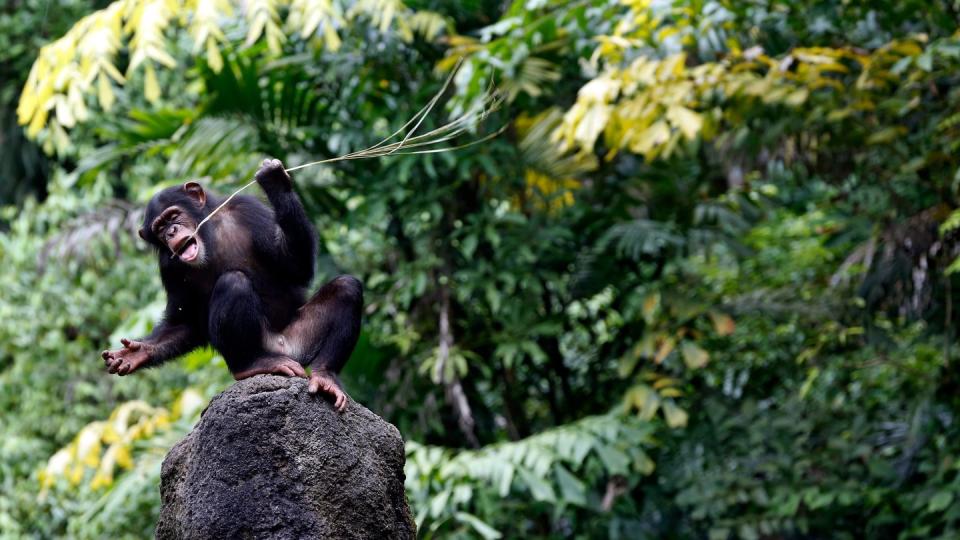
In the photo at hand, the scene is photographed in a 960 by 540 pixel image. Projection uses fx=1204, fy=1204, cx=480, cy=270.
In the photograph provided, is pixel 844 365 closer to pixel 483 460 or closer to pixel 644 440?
pixel 644 440

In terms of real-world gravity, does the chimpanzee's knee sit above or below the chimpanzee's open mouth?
below

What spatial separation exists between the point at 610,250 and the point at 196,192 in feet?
12.7

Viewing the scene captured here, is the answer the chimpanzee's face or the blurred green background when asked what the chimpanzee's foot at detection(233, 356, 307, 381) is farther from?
the blurred green background

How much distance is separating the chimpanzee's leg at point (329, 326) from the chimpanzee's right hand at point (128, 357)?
501 mm

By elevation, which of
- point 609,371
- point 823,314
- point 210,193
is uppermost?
point 210,193

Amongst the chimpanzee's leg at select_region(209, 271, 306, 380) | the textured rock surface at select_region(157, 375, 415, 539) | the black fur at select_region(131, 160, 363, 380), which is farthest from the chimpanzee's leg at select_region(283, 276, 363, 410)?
the textured rock surface at select_region(157, 375, 415, 539)

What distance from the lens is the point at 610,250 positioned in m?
7.92

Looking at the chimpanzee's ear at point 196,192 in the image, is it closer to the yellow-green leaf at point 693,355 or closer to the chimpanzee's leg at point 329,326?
the chimpanzee's leg at point 329,326

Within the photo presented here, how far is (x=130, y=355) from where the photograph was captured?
14.0 ft

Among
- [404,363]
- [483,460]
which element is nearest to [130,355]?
[483,460]

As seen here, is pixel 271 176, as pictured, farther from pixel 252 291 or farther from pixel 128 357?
pixel 128 357

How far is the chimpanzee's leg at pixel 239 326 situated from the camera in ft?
13.6

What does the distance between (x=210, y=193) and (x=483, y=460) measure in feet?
8.22

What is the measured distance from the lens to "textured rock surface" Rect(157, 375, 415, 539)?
3725mm
